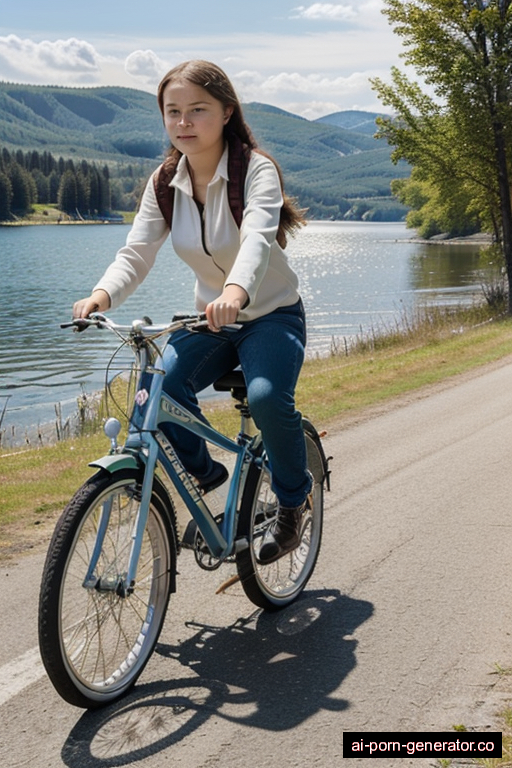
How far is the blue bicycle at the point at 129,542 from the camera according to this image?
3.07 m

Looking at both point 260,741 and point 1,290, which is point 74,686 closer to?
point 260,741

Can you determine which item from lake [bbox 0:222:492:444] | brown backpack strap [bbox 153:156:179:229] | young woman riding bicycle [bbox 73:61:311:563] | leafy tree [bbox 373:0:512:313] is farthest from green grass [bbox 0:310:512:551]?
leafy tree [bbox 373:0:512:313]

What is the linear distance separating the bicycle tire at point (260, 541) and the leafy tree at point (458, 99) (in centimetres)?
2232

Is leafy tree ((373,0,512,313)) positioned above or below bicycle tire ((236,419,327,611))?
above

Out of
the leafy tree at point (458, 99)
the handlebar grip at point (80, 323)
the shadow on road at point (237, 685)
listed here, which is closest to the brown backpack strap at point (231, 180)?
the handlebar grip at point (80, 323)

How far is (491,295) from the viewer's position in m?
29.2

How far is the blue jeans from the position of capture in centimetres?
369

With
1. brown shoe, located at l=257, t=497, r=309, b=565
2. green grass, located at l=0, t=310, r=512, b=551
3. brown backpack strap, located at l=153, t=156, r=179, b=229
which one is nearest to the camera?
brown backpack strap, located at l=153, t=156, r=179, b=229

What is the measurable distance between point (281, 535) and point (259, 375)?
83 cm

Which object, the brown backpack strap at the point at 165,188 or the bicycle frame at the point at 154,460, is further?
the brown backpack strap at the point at 165,188

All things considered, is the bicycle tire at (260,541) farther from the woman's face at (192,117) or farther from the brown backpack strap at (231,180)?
the woman's face at (192,117)

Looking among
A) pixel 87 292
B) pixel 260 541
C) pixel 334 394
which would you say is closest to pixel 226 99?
pixel 260 541

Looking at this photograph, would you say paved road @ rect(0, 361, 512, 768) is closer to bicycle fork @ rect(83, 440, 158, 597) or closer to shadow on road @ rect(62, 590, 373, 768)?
shadow on road @ rect(62, 590, 373, 768)

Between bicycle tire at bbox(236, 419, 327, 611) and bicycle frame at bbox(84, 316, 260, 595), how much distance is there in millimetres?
91
